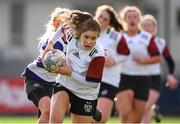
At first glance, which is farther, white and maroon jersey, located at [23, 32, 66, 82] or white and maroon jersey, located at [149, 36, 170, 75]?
white and maroon jersey, located at [149, 36, 170, 75]

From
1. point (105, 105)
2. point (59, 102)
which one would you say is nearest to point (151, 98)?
point (105, 105)

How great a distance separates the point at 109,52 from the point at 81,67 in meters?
3.34

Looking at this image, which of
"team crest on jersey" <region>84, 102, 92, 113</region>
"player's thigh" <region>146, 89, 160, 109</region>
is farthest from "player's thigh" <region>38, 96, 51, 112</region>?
"player's thigh" <region>146, 89, 160, 109</region>

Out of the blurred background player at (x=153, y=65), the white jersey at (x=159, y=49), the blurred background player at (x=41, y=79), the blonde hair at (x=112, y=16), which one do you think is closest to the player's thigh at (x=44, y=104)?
the blurred background player at (x=41, y=79)

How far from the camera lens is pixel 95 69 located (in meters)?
11.4

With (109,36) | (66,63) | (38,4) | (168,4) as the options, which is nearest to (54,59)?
(66,63)

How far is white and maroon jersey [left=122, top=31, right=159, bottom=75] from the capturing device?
16.5m

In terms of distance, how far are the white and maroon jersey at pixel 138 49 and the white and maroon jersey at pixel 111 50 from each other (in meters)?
1.27

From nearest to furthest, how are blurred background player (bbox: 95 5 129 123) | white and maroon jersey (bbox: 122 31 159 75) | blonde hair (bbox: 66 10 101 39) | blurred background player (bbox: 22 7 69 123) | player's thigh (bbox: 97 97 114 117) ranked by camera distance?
1. blonde hair (bbox: 66 10 101 39)
2. blurred background player (bbox: 22 7 69 123)
3. player's thigh (bbox: 97 97 114 117)
4. blurred background player (bbox: 95 5 129 123)
5. white and maroon jersey (bbox: 122 31 159 75)

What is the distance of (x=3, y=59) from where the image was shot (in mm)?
38125

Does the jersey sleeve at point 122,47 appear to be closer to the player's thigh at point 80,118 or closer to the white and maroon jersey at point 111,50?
the white and maroon jersey at point 111,50

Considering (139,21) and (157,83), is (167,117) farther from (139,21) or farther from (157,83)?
(139,21)

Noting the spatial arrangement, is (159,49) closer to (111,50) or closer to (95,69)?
(111,50)

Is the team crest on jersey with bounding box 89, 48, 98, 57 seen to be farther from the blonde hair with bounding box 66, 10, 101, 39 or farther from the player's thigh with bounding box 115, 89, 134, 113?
the player's thigh with bounding box 115, 89, 134, 113
